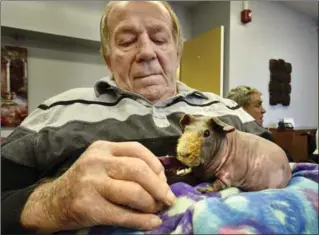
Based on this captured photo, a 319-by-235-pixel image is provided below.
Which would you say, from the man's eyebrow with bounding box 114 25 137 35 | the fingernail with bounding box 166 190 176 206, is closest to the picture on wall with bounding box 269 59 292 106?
the man's eyebrow with bounding box 114 25 137 35

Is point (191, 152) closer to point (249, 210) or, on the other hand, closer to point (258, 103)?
point (249, 210)

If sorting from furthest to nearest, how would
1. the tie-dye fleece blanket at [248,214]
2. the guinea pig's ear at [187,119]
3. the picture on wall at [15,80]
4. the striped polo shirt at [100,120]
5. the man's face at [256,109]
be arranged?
1. the picture on wall at [15,80]
2. the man's face at [256,109]
3. the striped polo shirt at [100,120]
4. the guinea pig's ear at [187,119]
5. the tie-dye fleece blanket at [248,214]

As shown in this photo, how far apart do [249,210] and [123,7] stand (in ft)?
1.37

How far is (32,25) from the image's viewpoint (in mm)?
923

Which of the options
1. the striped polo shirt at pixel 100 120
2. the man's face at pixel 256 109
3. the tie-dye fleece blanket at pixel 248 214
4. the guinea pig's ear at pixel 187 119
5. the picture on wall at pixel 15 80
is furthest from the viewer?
the picture on wall at pixel 15 80

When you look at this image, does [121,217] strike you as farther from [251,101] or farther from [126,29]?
[251,101]

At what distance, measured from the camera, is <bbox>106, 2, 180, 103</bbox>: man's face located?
519 millimetres

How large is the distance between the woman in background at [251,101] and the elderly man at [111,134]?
0.18ft

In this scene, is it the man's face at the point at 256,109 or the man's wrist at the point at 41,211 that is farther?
the man's face at the point at 256,109

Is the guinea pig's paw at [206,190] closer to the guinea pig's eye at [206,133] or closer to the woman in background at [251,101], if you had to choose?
the guinea pig's eye at [206,133]

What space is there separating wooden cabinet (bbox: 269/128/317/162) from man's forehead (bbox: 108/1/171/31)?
11.9 inches

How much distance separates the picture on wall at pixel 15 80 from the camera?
0.79m

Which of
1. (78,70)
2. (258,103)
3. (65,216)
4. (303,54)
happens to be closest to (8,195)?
(65,216)

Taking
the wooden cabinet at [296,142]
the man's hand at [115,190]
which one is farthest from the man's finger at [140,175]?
the wooden cabinet at [296,142]
